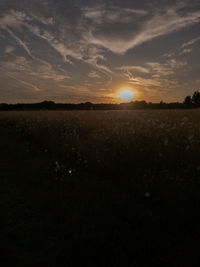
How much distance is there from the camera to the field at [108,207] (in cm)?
252

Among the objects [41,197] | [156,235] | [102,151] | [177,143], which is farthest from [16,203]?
[177,143]

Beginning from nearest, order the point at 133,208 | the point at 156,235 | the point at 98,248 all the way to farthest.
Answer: the point at 98,248
the point at 156,235
the point at 133,208

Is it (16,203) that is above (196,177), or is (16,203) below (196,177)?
below

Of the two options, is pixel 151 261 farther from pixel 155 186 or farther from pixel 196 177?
pixel 196 177

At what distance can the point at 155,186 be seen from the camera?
4043 mm

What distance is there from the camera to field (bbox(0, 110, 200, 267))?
2521mm

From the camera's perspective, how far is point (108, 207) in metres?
3.55

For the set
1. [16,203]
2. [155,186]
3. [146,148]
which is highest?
[146,148]

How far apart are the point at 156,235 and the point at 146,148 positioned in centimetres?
334

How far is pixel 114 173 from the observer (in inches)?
199

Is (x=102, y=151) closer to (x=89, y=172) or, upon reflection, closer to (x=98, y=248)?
(x=89, y=172)

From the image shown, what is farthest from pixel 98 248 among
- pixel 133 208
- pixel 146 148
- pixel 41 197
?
pixel 146 148

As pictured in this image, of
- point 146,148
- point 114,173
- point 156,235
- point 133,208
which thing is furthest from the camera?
point 146,148

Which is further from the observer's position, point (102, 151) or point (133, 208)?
point (102, 151)
